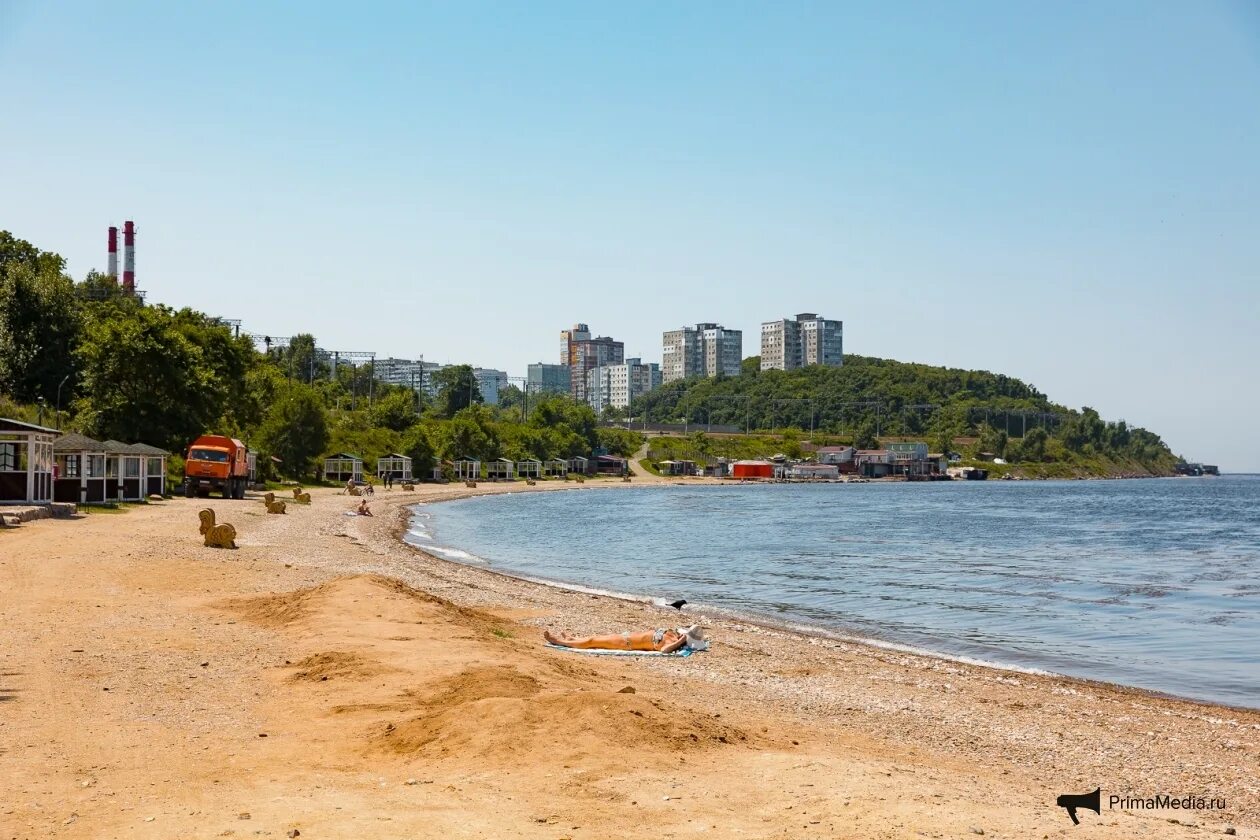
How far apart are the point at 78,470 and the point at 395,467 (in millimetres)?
76996

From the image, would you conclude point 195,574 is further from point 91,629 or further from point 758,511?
point 758,511

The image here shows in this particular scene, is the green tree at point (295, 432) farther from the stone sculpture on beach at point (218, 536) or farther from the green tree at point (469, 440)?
the stone sculpture on beach at point (218, 536)

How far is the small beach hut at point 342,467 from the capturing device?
4306 inches

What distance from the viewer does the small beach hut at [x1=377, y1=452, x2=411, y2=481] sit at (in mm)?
117938

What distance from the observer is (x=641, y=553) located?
149ft

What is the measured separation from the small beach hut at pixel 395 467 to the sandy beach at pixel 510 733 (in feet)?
323

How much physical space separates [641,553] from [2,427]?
2378 cm

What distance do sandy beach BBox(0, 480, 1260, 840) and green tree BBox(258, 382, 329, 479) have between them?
265 ft

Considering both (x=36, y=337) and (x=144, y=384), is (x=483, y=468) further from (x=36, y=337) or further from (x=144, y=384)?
(x=144, y=384)

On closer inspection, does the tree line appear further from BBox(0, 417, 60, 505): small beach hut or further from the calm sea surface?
BBox(0, 417, 60, 505): small beach hut

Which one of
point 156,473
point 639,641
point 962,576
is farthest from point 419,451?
point 639,641

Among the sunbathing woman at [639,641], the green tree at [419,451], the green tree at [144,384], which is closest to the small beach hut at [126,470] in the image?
the green tree at [144,384]

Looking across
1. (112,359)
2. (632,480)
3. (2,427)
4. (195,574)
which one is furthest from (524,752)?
(632,480)
